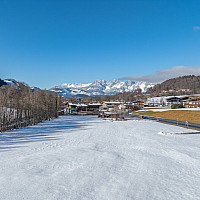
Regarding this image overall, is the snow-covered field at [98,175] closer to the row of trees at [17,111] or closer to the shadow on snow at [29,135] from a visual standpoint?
the shadow on snow at [29,135]

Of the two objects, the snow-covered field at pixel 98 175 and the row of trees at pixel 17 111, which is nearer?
the snow-covered field at pixel 98 175

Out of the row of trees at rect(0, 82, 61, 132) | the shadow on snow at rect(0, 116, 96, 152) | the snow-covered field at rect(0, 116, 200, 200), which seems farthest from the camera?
the row of trees at rect(0, 82, 61, 132)

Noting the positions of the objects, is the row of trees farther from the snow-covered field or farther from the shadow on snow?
the snow-covered field

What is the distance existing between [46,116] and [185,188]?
38.4m

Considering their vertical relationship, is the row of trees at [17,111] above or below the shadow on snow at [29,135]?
above

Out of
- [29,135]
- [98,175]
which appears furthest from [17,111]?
[98,175]

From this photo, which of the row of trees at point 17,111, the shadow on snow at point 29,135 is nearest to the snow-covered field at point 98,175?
the shadow on snow at point 29,135

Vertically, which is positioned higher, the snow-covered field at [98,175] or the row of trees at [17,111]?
the row of trees at [17,111]

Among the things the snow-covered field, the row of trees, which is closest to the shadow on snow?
the row of trees

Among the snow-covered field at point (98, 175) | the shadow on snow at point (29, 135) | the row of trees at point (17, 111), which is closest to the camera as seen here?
the snow-covered field at point (98, 175)

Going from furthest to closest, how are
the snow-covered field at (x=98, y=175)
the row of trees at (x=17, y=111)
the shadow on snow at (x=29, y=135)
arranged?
the row of trees at (x=17, y=111) → the shadow on snow at (x=29, y=135) → the snow-covered field at (x=98, y=175)

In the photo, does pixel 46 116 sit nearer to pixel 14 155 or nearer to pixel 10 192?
pixel 14 155

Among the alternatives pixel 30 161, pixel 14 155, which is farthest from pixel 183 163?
pixel 14 155

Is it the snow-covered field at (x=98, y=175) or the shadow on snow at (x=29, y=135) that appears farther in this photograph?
the shadow on snow at (x=29, y=135)
